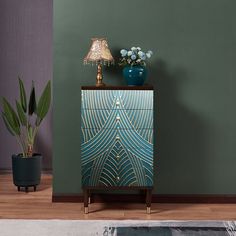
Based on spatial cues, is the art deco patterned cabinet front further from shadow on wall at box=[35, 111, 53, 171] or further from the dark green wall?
shadow on wall at box=[35, 111, 53, 171]

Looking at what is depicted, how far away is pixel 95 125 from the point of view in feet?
11.3

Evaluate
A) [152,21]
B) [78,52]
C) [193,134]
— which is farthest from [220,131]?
[78,52]

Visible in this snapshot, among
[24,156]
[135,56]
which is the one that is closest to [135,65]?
[135,56]

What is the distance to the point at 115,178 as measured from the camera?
348 centimetres

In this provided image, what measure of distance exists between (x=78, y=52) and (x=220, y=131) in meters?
1.15

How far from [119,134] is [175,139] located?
1.65 ft

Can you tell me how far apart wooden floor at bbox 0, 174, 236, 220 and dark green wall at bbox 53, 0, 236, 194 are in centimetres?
16

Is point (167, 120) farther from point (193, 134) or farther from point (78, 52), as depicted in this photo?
point (78, 52)

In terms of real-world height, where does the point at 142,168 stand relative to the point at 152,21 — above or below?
below

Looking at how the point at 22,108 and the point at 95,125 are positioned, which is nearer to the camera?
the point at 95,125

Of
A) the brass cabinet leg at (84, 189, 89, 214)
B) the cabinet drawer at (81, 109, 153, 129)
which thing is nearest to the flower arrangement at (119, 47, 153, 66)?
the cabinet drawer at (81, 109, 153, 129)

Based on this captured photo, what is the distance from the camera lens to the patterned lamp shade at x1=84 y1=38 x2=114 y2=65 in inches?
137

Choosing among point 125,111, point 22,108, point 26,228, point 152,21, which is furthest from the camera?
point 22,108

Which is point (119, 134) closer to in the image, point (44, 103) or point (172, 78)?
point (172, 78)
